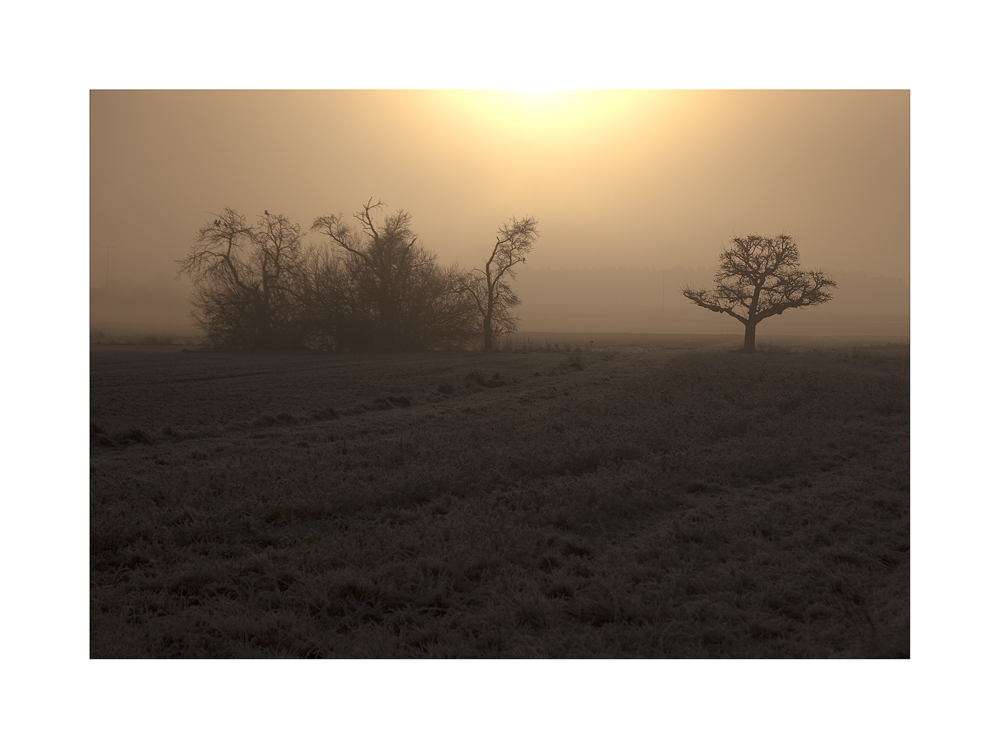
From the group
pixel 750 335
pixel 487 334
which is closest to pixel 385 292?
pixel 487 334

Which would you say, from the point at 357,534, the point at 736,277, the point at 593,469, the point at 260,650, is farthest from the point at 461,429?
the point at 736,277

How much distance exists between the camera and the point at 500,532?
6.71 m

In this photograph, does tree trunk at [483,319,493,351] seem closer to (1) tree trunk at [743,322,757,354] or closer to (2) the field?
(1) tree trunk at [743,322,757,354]

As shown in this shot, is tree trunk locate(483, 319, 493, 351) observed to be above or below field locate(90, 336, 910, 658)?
above

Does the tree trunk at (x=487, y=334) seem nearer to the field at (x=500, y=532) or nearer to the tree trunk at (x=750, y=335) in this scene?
the tree trunk at (x=750, y=335)

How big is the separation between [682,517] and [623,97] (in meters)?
6.21

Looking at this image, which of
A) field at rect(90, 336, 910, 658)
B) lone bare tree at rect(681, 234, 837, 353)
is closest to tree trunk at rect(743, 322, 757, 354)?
lone bare tree at rect(681, 234, 837, 353)

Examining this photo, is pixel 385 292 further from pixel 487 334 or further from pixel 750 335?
pixel 750 335

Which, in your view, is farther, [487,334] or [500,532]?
[487,334]

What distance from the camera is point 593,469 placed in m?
9.63

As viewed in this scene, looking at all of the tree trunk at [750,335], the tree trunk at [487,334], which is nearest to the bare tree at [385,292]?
the tree trunk at [487,334]

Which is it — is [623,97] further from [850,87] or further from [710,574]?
[710,574]

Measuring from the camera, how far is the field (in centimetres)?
484

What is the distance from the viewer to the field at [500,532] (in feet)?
15.9
